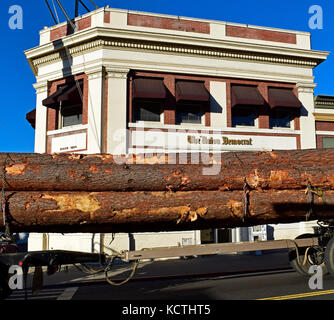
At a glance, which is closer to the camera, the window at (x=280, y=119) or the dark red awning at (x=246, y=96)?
the dark red awning at (x=246, y=96)

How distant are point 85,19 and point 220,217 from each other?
1344cm

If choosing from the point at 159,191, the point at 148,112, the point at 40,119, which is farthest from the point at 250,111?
the point at 159,191

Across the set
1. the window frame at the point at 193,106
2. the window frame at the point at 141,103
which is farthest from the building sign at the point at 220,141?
the window frame at the point at 141,103

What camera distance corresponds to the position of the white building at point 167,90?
1434 cm

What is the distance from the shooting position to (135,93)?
14.1 metres

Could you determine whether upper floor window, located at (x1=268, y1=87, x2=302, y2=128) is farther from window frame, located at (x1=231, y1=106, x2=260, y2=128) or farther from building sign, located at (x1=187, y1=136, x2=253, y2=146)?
building sign, located at (x1=187, y1=136, x2=253, y2=146)

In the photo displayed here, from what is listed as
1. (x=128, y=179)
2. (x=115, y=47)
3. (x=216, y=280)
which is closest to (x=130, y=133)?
(x=115, y=47)

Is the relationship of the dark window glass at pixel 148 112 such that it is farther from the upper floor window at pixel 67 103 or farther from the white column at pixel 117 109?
the upper floor window at pixel 67 103

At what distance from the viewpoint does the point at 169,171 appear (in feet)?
17.8

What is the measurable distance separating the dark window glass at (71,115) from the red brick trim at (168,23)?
15.8 ft

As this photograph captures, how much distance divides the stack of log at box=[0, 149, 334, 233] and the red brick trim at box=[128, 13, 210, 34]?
444 inches

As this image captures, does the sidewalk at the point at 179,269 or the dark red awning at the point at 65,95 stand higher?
the dark red awning at the point at 65,95

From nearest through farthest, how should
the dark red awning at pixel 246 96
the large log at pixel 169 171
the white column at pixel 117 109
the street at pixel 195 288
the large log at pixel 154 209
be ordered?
1. the large log at pixel 154 209
2. the large log at pixel 169 171
3. the street at pixel 195 288
4. the white column at pixel 117 109
5. the dark red awning at pixel 246 96
